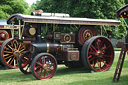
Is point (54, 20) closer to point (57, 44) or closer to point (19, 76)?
point (57, 44)

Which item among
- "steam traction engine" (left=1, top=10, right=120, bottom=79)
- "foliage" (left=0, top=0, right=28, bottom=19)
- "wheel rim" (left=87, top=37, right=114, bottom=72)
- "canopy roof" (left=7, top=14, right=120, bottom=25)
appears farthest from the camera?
"foliage" (left=0, top=0, right=28, bottom=19)

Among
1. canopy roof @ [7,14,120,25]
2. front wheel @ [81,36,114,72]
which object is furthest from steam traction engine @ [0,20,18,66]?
front wheel @ [81,36,114,72]

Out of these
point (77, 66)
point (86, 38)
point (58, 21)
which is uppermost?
point (58, 21)

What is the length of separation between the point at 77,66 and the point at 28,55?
2.31 metres

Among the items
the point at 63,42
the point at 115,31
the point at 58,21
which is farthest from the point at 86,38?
the point at 115,31

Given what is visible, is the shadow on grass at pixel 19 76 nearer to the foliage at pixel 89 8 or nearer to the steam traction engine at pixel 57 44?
the steam traction engine at pixel 57 44

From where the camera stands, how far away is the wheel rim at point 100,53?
363 inches

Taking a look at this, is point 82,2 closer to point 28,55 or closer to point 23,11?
point 23,11

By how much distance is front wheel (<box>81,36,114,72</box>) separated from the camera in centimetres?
895

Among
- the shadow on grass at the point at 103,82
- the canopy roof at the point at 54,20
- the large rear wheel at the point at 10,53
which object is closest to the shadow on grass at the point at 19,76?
the large rear wheel at the point at 10,53

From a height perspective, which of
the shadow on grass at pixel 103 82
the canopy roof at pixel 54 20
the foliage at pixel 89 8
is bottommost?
the shadow on grass at pixel 103 82

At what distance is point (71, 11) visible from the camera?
22.0m

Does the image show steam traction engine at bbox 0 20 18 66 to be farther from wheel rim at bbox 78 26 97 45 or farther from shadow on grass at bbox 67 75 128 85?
shadow on grass at bbox 67 75 128 85

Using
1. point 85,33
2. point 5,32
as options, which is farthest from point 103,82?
point 5,32
